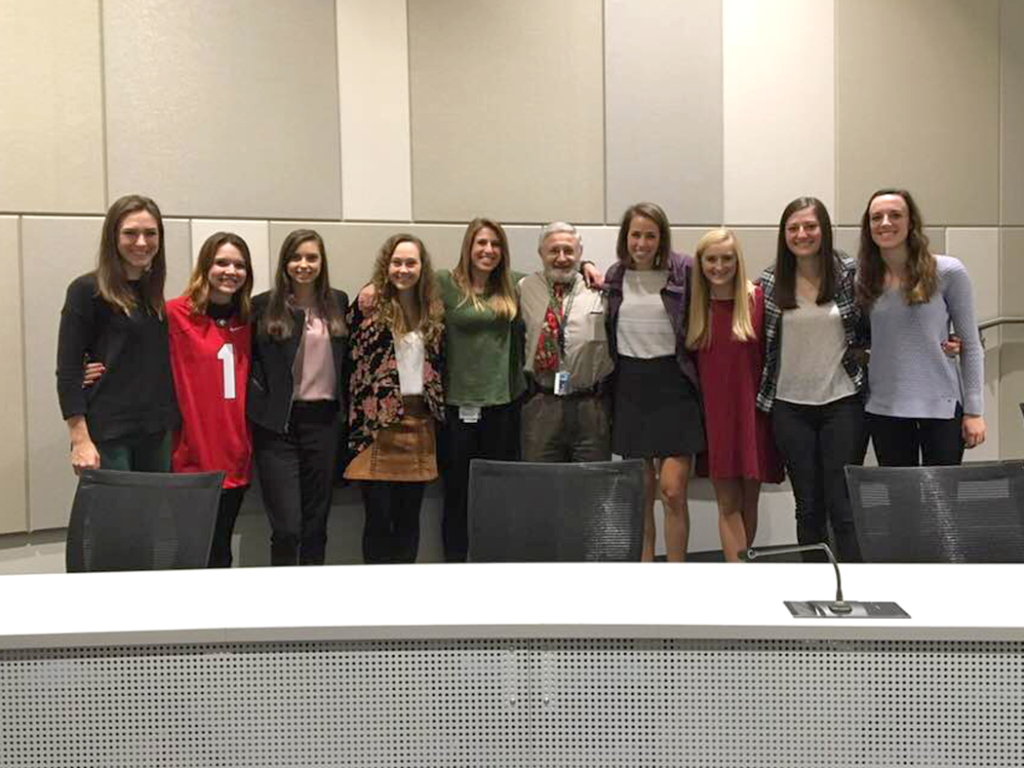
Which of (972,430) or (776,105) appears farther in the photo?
(776,105)

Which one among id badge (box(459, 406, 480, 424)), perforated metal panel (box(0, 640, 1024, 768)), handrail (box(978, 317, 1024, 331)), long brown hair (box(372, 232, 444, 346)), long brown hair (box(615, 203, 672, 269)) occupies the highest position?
long brown hair (box(615, 203, 672, 269))

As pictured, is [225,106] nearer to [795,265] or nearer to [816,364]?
[795,265]

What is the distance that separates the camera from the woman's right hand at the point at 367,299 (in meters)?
4.42

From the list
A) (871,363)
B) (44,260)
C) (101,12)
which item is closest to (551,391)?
(871,363)

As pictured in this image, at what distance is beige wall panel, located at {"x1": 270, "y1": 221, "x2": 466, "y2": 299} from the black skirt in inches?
47.0

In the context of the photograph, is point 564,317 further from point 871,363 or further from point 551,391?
point 871,363

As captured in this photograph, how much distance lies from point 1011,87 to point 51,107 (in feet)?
17.0

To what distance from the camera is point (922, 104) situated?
572 cm

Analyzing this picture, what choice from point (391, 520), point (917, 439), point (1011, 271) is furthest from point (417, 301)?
point (1011, 271)

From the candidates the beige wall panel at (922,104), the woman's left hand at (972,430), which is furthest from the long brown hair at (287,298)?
the beige wall panel at (922,104)

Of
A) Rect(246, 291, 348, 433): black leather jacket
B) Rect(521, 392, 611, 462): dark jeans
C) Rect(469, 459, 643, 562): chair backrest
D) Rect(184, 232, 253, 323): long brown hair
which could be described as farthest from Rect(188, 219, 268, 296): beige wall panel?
Rect(469, 459, 643, 562): chair backrest

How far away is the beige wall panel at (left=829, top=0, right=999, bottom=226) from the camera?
18.5ft

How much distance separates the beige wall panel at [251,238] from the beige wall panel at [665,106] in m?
1.82

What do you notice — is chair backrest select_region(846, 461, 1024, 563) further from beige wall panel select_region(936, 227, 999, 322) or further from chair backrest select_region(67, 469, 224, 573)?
beige wall panel select_region(936, 227, 999, 322)
